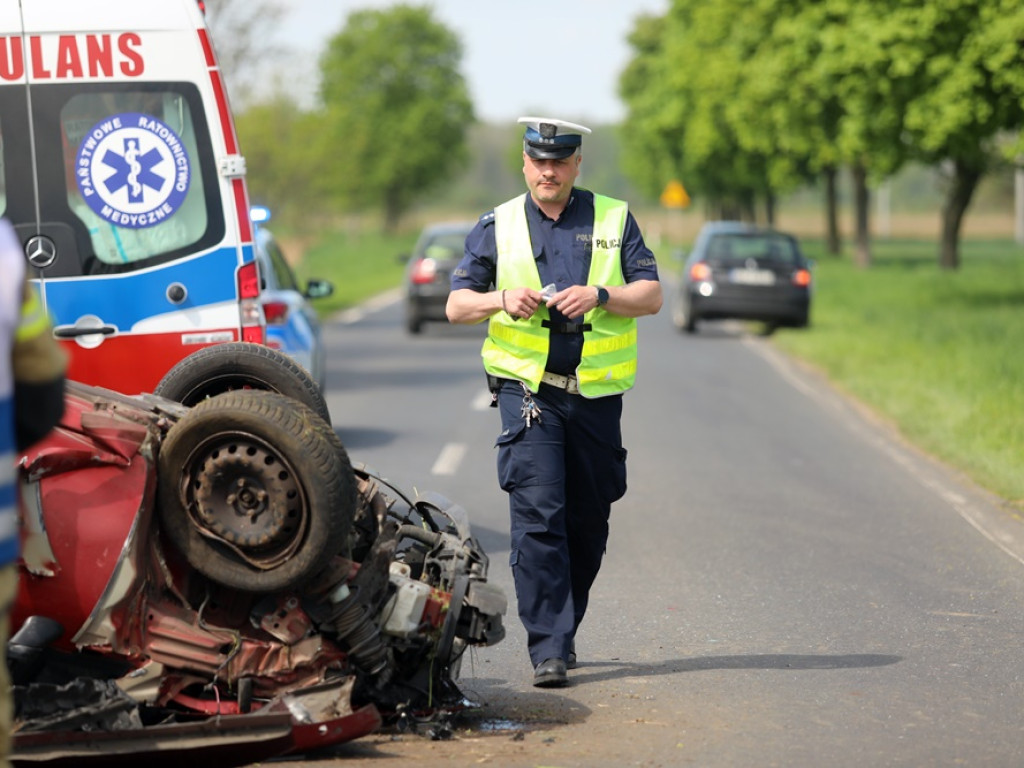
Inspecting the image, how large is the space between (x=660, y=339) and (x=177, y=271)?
1846 cm

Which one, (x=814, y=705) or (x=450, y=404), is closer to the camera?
(x=814, y=705)

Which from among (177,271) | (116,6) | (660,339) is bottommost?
(660,339)

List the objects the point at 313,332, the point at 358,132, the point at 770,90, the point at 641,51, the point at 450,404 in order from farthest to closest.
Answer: the point at 641,51
the point at 358,132
the point at 770,90
the point at 450,404
the point at 313,332

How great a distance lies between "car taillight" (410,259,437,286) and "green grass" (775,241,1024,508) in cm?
520

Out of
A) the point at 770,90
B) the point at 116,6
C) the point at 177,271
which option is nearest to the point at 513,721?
the point at 177,271

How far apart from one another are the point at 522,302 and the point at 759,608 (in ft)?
7.48

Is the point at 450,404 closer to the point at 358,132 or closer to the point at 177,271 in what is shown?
the point at 177,271

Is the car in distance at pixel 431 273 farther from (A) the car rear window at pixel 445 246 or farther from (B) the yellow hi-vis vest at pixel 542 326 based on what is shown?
(B) the yellow hi-vis vest at pixel 542 326

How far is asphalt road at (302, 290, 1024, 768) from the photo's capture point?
552cm

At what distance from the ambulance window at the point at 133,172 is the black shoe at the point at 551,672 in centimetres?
342

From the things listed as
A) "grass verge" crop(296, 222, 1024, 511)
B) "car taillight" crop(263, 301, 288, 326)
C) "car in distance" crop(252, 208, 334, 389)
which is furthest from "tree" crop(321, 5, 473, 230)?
"car taillight" crop(263, 301, 288, 326)

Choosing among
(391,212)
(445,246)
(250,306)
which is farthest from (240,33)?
(391,212)

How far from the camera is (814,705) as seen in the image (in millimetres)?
6008

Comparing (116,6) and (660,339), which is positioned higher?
(116,6)
